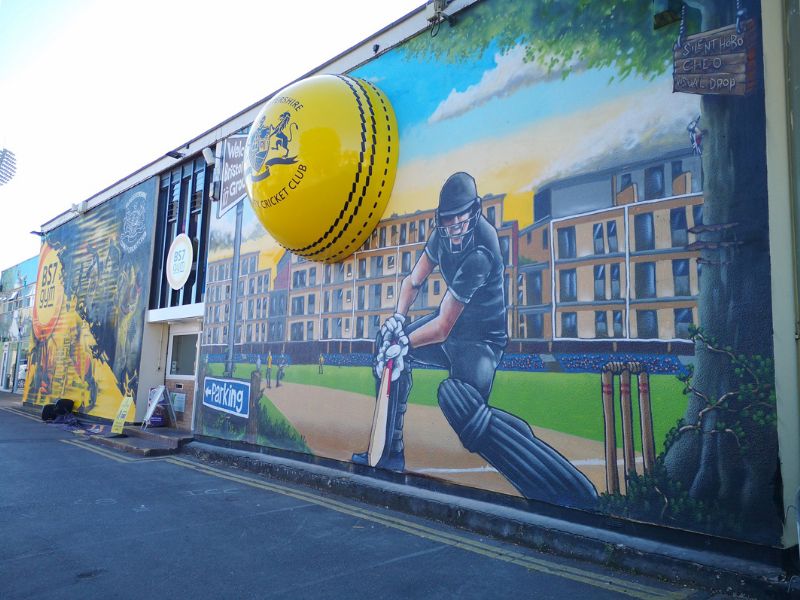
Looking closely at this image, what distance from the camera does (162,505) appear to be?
6125 mm

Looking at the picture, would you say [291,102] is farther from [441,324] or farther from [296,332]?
[441,324]

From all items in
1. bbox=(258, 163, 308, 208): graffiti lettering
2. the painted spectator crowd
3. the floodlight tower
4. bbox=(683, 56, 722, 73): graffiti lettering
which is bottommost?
the painted spectator crowd

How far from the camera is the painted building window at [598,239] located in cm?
465

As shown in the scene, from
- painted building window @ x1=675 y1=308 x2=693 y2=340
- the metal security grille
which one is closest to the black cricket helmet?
painted building window @ x1=675 y1=308 x2=693 y2=340

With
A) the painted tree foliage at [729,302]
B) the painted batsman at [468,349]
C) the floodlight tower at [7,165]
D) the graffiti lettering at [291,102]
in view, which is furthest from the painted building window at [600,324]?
the floodlight tower at [7,165]

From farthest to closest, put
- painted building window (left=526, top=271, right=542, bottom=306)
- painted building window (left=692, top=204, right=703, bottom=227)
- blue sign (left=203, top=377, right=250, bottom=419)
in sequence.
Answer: blue sign (left=203, top=377, right=250, bottom=419), painted building window (left=526, top=271, right=542, bottom=306), painted building window (left=692, top=204, right=703, bottom=227)

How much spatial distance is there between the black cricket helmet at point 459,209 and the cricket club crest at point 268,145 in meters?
1.94

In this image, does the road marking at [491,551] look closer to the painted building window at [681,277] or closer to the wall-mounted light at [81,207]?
the painted building window at [681,277]

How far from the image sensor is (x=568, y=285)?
4848 mm

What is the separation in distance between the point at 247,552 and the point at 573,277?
12.0ft

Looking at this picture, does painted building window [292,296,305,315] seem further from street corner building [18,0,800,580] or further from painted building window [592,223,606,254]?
painted building window [592,223,606,254]

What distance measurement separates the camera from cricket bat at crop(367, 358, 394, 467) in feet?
21.3

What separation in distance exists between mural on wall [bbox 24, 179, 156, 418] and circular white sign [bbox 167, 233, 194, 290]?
1101 millimetres

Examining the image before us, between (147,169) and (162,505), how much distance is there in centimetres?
1008
